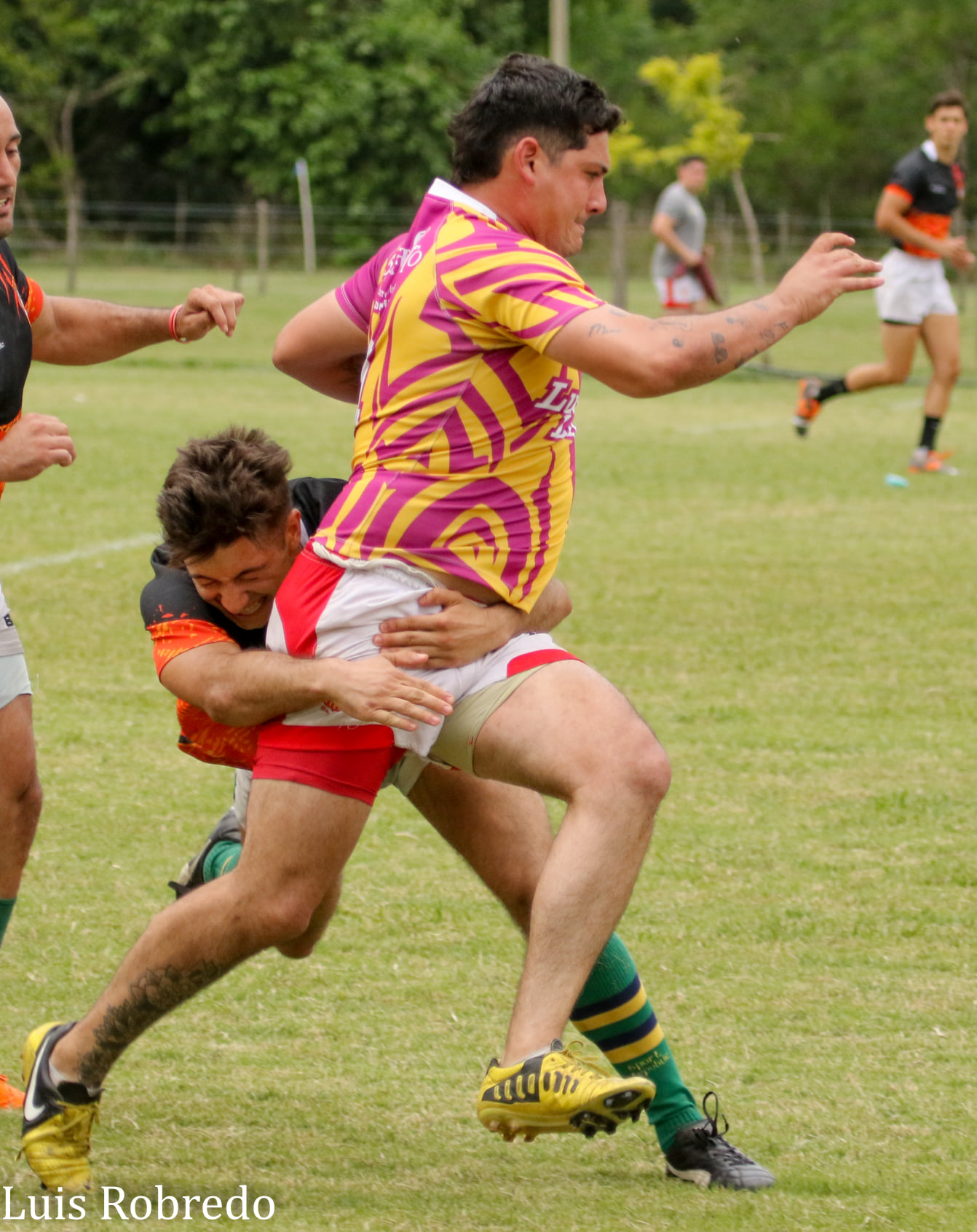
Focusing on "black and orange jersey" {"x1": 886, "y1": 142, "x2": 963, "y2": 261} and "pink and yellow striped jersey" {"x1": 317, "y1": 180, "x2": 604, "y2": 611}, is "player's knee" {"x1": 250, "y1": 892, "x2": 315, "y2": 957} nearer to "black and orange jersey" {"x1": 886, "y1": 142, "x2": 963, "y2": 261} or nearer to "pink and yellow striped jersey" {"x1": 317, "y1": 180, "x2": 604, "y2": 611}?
"pink and yellow striped jersey" {"x1": 317, "y1": 180, "x2": 604, "y2": 611}

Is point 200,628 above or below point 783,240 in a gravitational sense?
above

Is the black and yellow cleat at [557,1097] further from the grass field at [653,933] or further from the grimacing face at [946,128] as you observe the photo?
the grimacing face at [946,128]

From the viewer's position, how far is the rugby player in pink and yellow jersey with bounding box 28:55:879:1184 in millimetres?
3234

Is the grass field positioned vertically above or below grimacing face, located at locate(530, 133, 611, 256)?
below

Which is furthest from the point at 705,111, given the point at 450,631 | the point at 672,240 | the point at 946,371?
the point at 450,631

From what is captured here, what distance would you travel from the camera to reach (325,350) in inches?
154

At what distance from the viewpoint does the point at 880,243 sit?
141 ft

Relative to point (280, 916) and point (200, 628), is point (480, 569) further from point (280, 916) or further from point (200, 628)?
point (280, 916)

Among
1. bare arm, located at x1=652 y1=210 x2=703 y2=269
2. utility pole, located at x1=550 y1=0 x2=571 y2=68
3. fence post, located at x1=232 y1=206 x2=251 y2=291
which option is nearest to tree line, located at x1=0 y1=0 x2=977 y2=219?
fence post, located at x1=232 y1=206 x2=251 y2=291

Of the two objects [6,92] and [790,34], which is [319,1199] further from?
[790,34]

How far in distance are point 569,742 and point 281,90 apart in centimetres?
4820

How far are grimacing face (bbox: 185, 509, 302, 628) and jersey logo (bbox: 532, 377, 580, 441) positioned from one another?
579 millimetres

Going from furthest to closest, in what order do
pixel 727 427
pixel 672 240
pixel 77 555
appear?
pixel 672 240 → pixel 727 427 → pixel 77 555

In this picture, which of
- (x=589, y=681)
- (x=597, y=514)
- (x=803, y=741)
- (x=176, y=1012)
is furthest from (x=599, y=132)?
(x=597, y=514)
